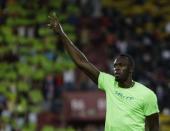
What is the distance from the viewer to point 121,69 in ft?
20.0

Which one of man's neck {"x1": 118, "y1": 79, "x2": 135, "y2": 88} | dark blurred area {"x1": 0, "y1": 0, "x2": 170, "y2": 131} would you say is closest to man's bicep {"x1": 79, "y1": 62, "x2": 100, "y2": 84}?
man's neck {"x1": 118, "y1": 79, "x2": 135, "y2": 88}

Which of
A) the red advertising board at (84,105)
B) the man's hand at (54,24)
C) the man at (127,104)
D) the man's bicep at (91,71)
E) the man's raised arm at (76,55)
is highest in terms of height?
Result: the man's hand at (54,24)

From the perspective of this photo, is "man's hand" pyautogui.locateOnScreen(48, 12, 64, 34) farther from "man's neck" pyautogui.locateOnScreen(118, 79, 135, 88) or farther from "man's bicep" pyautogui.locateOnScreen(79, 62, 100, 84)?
"man's neck" pyautogui.locateOnScreen(118, 79, 135, 88)

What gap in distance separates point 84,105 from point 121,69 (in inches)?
296

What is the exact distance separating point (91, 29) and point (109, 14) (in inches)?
48.9

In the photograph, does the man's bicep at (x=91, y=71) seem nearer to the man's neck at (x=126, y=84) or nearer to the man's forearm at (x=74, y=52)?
the man's forearm at (x=74, y=52)

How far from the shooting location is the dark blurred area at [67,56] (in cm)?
1341

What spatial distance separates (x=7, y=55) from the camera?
14391 millimetres

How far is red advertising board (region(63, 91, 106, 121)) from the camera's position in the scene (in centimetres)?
1342

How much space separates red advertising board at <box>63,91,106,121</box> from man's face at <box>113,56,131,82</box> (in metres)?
7.27

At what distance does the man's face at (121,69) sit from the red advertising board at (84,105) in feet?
23.9

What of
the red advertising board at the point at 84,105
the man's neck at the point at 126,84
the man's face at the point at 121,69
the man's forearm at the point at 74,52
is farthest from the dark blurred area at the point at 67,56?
the man's face at the point at 121,69

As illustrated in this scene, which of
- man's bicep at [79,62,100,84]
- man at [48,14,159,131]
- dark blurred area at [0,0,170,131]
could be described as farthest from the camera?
dark blurred area at [0,0,170,131]

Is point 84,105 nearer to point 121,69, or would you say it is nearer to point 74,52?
point 74,52
